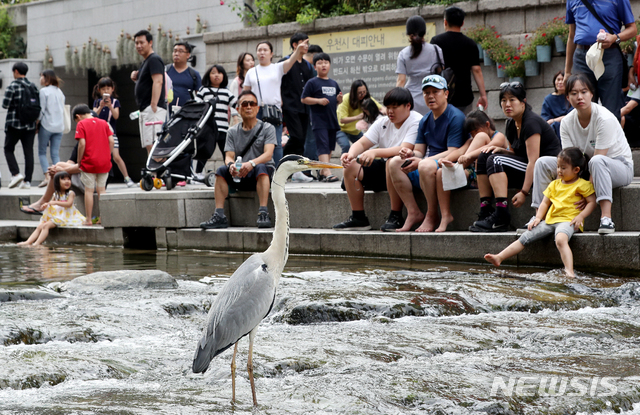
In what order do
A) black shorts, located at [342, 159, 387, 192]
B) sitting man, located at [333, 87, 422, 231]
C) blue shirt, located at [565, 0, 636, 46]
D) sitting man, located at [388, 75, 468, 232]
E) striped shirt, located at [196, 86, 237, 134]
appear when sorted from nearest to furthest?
blue shirt, located at [565, 0, 636, 46]
sitting man, located at [388, 75, 468, 232]
sitting man, located at [333, 87, 422, 231]
black shorts, located at [342, 159, 387, 192]
striped shirt, located at [196, 86, 237, 134]

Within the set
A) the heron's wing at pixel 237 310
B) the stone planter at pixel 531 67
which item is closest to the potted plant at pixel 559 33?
the stone planter at pixel 531 67

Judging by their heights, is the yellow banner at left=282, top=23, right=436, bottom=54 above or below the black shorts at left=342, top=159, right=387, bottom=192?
above

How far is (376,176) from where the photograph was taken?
26.4 ft

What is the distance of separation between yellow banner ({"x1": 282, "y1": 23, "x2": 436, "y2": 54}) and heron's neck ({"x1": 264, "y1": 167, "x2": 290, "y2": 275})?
25.6 feet

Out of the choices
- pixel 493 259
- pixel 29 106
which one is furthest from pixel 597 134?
pixel 29 106

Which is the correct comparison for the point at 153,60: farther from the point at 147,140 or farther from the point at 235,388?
the point at 235,388

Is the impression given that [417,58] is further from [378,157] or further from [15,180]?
[15,180]

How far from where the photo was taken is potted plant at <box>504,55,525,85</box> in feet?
34.8

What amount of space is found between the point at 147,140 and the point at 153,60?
1286 mm

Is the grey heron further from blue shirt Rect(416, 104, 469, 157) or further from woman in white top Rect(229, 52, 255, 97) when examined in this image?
woman in white top Rect(229, 52, 255, 97)

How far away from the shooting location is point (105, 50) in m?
15.6

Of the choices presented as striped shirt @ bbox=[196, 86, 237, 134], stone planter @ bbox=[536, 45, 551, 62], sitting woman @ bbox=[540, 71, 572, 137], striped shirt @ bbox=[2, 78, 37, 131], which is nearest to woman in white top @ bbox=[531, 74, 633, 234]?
sitting woman @ bbox=[540, 71, 572, 137]

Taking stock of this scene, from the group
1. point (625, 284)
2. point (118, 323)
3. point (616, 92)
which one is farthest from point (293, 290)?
point (616, 92)

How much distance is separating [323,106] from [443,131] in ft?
9.89
